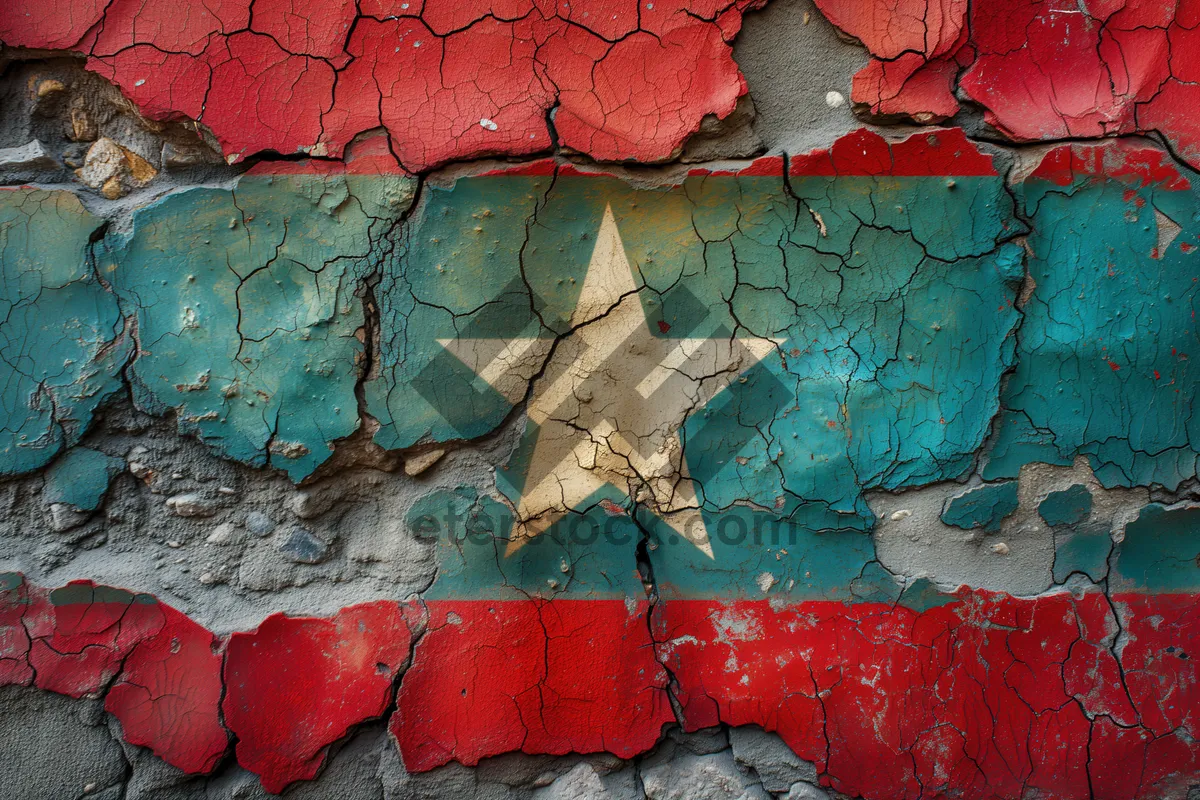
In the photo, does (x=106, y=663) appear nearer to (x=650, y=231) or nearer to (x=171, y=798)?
(x=171, y=798)

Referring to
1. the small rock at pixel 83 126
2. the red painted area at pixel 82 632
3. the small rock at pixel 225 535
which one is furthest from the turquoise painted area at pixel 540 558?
the small rock at pixel 83 126

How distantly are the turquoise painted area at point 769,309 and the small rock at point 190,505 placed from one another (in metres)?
0.42

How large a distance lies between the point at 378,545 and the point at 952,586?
1.25m

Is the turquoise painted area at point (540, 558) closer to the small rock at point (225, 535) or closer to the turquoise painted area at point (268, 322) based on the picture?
the turquoise painted area at point (268, 322)

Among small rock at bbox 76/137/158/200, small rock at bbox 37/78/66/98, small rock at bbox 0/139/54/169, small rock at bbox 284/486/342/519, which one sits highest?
small rock at bbox 37/78/66/98

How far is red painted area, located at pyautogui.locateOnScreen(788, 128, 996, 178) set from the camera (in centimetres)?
133

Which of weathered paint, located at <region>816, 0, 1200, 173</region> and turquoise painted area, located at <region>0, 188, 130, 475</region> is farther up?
weathered paint, located at <region>816, 0, 1200, 173</region>

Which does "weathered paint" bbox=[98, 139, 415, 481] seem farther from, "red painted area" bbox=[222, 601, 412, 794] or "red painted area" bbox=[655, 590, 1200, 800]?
"red painted area" bbox=[655, 590, 1200, 800]

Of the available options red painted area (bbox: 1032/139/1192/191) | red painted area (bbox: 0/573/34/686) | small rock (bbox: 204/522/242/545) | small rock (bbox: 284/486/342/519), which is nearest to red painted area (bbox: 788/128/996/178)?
red painted area (bbox: 1032/139/1192/191)

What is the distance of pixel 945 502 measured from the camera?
1358 mm

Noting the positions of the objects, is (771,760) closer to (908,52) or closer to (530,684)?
(530,684)

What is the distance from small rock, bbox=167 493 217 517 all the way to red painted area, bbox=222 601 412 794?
28 centimetres

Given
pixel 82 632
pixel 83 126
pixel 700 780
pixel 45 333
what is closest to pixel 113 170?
pixel 83 126

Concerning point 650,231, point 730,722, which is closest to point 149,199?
point 650,231
